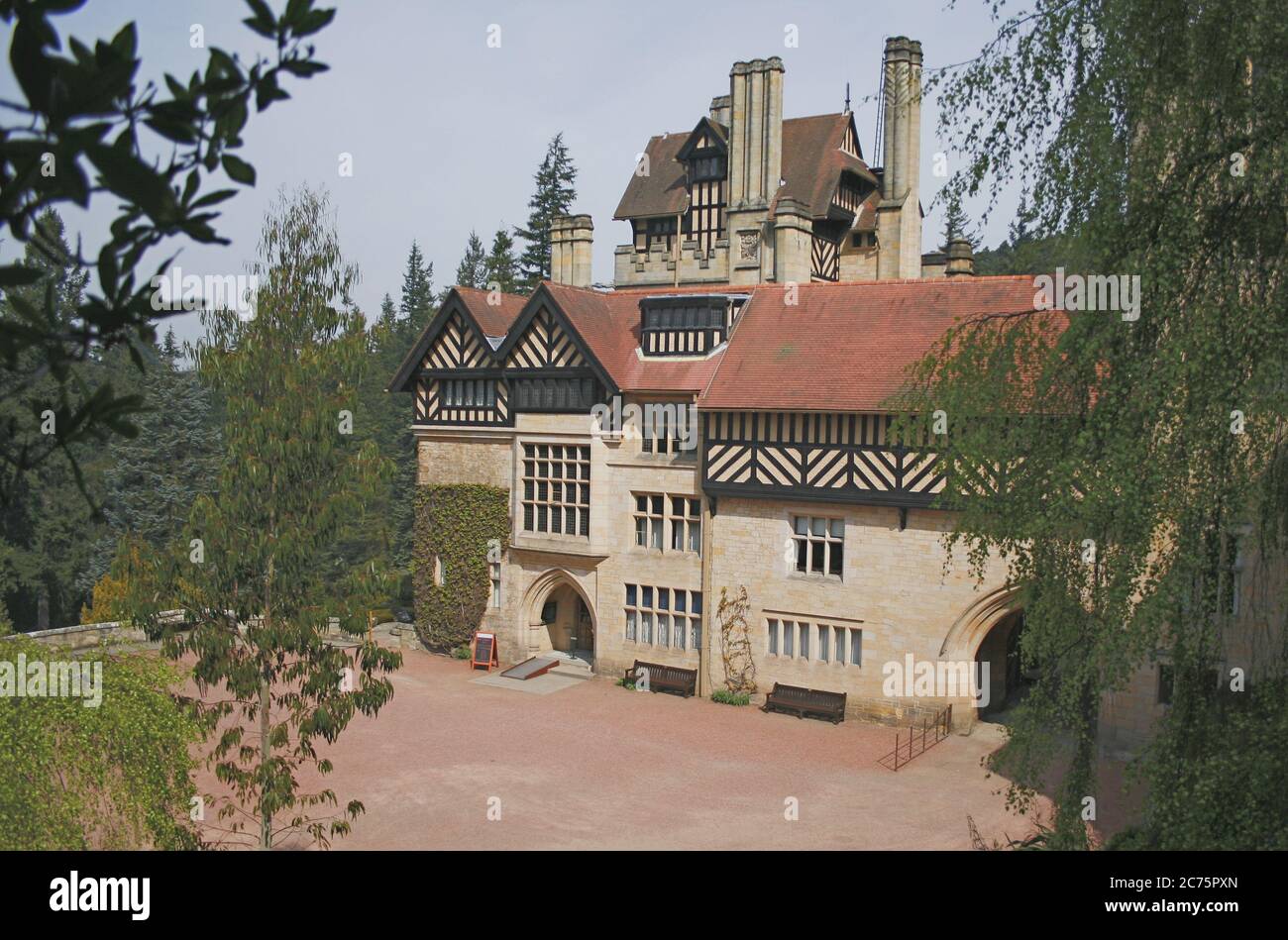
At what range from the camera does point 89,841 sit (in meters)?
9.04

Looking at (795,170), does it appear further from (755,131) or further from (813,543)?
(813,543)

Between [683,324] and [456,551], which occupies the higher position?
[683,324]

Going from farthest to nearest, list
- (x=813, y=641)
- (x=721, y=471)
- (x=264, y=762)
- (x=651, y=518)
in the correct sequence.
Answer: (x=651, y=518)
(x=721, y=471)
(x=813, y=641)
(x=264, y=762)

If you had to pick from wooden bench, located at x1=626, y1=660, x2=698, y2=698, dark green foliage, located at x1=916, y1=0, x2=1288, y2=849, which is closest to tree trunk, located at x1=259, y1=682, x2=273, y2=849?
dark green foliage, located at x1=916, y1=0, x2=1288, y2=849

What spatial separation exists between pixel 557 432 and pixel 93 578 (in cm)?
2059

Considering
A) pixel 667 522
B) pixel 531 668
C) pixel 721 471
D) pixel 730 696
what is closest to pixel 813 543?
pixel 721 471

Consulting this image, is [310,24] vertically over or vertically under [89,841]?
over

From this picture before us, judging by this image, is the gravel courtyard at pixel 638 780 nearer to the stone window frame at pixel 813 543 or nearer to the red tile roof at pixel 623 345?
the stone window frame at pixel 813 543

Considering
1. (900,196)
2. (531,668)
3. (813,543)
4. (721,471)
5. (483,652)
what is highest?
(900,196)

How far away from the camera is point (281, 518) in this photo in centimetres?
1020

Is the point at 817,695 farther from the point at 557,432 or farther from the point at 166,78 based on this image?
the point at 166,78

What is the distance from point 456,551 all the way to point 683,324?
7.37m
